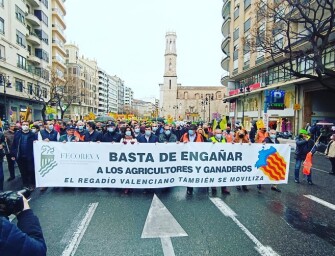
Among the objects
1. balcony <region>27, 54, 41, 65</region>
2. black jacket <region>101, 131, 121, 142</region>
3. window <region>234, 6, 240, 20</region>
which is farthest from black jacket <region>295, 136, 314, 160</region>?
balcony <region>27, 54, 41, 65</region>

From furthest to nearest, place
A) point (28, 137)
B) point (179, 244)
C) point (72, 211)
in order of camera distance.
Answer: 1. point (28, 137)
2. point (72, 211)
3. point (179, 244)

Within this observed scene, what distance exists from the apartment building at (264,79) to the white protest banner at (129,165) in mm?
11604

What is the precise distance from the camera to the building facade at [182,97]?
11044 centimetres

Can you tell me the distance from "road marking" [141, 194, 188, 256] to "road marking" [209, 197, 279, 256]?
1141mm

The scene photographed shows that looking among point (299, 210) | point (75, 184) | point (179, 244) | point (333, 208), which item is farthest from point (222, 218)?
point (75, 184)

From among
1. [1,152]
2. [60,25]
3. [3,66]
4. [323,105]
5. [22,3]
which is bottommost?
[1,152]

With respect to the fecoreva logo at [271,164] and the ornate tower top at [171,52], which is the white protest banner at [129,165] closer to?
the fecoreva logo at [271,164]

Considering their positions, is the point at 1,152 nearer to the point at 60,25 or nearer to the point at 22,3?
the point at 22,3

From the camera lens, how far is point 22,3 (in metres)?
34.3

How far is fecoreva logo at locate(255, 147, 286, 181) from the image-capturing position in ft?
24.5

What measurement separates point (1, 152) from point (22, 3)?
117ft

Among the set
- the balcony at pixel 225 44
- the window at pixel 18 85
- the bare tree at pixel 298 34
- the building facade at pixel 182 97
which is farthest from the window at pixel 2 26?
the building facade at pixel 182 97

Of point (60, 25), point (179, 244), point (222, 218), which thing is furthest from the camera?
point (60, 25)

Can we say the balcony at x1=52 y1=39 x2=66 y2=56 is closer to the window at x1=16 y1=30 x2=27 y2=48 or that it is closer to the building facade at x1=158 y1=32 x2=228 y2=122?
the window at x1=16 y1=30 x2=27 y2=48
